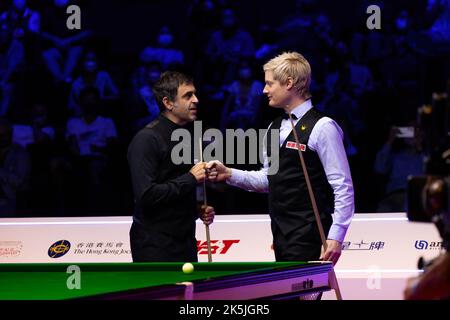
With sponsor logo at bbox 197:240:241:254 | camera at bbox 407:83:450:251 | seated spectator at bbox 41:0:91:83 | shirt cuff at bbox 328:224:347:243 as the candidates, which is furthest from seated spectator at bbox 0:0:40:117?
camera at bbox 407:83:450:251

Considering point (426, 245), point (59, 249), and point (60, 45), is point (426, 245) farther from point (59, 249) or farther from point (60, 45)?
point (60, 45)

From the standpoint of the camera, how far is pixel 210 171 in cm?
512

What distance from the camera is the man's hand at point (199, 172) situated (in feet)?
16.4

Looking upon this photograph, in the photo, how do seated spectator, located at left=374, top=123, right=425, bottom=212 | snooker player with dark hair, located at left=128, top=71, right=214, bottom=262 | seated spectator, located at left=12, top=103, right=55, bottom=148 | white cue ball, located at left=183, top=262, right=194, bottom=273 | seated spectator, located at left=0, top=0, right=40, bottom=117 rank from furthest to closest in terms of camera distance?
seated spectator, located at left=0, top=0, right=40, bottom=117, seated spectator, located at left=12, top=103, right=55, bottom=148, seated spectator, located at left=374, top=123, right=425, bottom=212, snooker player with dark hair, located at left=128, top=71, right=214, bottom=262, white cue ball, located at left=183, top=262, right=194, bottom=273

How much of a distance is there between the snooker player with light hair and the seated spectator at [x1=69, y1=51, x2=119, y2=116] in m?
4.31

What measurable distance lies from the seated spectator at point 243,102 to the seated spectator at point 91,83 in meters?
1.25

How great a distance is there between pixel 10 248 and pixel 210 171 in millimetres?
2974

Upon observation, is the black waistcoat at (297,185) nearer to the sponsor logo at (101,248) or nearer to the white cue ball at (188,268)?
the white cue ball at (188,268)

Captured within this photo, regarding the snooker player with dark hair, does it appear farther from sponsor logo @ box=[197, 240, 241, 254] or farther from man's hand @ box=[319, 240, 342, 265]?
sponsor logo @ box=[197, 240, 241, 254]

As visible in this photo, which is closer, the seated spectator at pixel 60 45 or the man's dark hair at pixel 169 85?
the man's dark hair at pixel 169 85

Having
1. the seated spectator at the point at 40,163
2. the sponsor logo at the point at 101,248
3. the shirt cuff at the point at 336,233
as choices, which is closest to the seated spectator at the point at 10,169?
the seated spectator at the point at 40,163

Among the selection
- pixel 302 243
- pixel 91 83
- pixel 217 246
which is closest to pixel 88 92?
pixel 91 83

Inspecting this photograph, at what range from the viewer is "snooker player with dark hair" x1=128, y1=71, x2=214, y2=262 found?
4.93 metres
